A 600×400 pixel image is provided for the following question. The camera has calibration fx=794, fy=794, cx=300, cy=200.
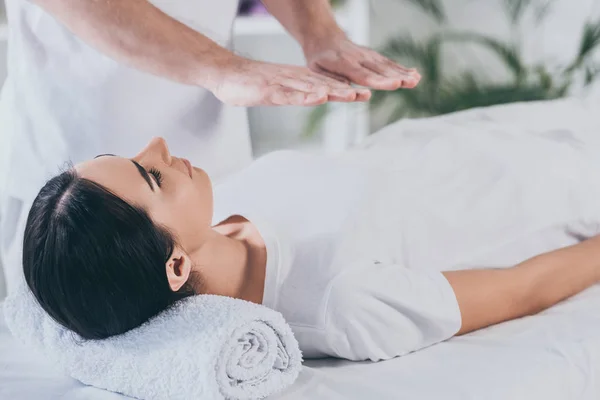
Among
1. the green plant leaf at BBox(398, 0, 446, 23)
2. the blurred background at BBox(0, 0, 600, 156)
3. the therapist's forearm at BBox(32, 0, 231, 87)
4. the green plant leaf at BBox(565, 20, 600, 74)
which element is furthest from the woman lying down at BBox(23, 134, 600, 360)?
the green plant leaf at BBox(398, 0, 446, 23)

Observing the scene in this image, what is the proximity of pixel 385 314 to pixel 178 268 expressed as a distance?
0.30m

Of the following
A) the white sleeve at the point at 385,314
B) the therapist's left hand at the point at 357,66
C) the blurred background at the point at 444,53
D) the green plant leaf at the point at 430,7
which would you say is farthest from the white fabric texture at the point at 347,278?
the green plant leaf at the point at 430,7

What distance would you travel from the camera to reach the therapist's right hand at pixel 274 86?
3.40 ft

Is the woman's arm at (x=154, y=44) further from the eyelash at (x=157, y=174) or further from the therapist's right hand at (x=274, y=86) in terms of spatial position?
the eyelash at (x=157, y=174)

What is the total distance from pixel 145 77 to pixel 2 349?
59cm

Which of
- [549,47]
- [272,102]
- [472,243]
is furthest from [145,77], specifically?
[549,47]

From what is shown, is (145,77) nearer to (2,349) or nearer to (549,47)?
(2,349)

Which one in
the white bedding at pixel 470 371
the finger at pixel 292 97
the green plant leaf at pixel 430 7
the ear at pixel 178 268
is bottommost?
the white bedding at pixel 470 371

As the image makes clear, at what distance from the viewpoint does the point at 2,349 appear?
4.12 feet

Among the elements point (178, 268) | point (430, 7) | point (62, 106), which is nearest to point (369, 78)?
point (178, 268)

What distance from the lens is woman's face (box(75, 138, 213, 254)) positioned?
1.06m

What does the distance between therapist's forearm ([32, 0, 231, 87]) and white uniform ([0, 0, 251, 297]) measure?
0.35 meters

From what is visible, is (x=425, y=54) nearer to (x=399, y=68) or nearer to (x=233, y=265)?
(x=399, y=68)

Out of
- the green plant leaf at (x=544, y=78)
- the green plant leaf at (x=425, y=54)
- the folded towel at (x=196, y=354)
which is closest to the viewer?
the folded towel at (x=196, y=354)
